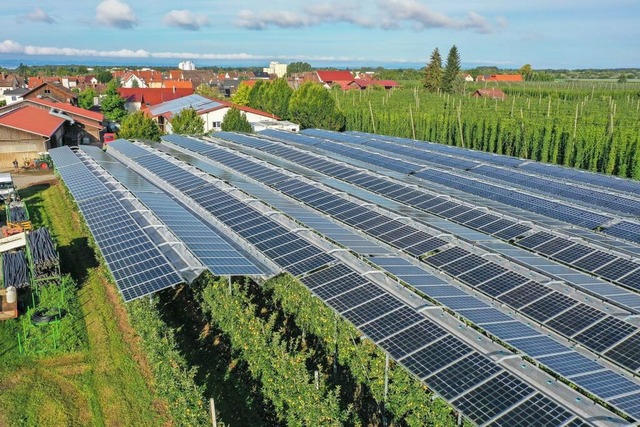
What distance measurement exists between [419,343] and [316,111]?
5437 cm

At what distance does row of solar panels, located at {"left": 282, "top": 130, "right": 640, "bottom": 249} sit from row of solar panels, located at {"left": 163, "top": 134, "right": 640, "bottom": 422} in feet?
29.5

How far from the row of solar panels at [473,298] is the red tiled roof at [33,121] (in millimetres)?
35257

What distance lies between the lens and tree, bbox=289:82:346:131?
65.1m

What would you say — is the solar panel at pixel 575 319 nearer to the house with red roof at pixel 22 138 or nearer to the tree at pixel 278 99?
the house with red roof at pixel 22 138

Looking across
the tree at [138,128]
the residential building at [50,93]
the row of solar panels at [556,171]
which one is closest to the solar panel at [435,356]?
the row of solar panels at [556,171]

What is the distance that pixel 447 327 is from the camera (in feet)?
47.5

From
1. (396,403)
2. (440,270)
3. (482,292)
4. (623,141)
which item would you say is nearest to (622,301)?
(482,292)

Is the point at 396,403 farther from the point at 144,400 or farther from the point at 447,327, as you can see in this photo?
the point at 144,400

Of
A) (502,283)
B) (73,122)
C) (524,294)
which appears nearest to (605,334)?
(524,294)

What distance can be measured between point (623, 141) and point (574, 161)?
17.6ft

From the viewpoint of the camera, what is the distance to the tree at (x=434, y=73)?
110 meters

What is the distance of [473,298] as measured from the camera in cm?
1608

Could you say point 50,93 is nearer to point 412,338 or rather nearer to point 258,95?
point 258,95

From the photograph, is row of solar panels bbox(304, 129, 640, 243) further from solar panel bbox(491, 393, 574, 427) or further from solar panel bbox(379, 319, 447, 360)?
solar panel bbox(491, 393, 574, 427)
